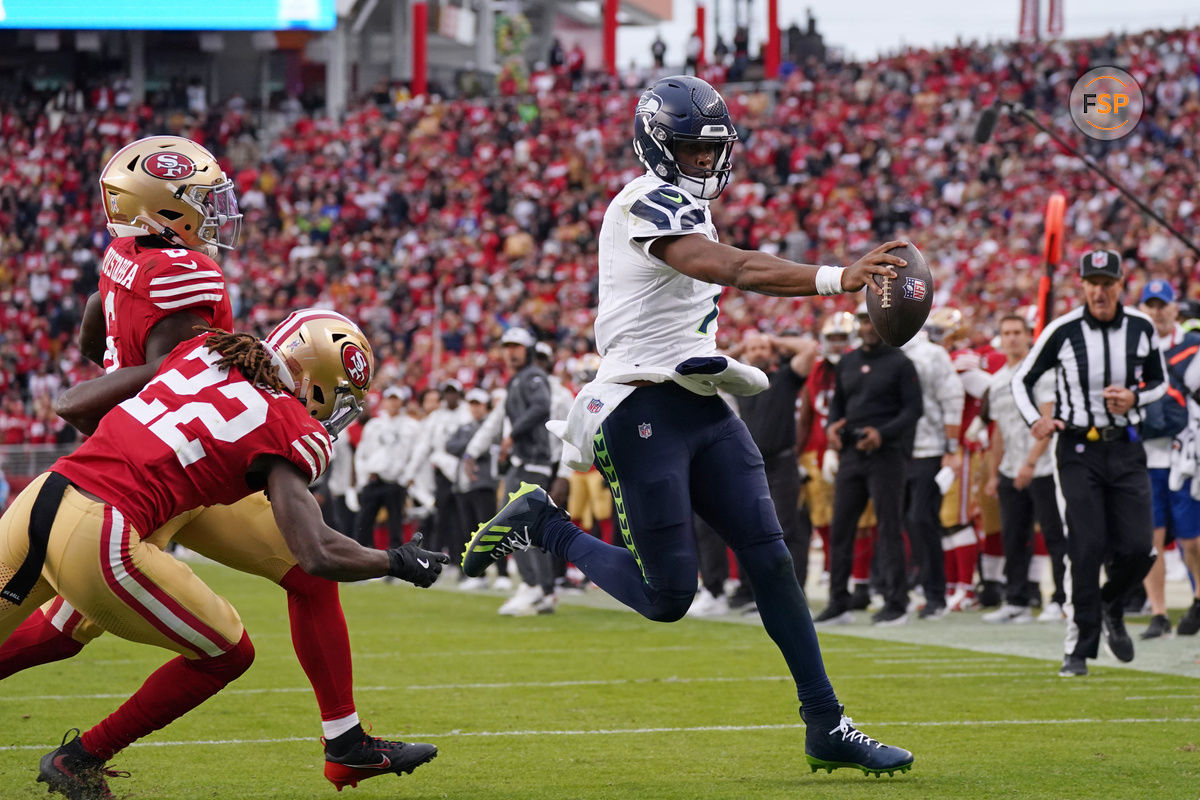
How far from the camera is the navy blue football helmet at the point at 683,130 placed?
4.82 m

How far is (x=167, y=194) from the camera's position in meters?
4.81

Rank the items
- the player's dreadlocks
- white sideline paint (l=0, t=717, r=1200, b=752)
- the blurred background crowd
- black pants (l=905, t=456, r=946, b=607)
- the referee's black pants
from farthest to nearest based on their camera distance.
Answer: the blurred background crowd → black pants (l=905, t=456, r=946, b=607) → the referee's black pants → white sideline paint (l=0, t=717, r=1200, b=752) → the player's dreadlocks

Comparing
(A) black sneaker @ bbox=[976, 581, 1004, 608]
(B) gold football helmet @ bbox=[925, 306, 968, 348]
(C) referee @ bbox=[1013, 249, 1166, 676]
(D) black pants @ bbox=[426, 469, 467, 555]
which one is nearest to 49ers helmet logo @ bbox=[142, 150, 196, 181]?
(C) referee @ bbox=[1013, 249, 1166, 676]

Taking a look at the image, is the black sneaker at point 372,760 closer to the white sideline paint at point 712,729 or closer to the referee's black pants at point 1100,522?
the white sideline paint at point 712,729

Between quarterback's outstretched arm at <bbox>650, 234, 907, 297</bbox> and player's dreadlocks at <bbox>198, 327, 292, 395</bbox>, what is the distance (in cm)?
113

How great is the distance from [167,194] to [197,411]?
0.94 meters

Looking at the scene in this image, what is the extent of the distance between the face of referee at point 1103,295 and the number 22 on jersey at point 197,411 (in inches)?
179

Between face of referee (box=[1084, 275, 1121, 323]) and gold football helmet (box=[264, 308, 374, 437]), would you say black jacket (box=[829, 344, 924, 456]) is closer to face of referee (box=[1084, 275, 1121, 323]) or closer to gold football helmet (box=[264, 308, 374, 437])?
face of referee (box=[1084, 275, 1121, 323])

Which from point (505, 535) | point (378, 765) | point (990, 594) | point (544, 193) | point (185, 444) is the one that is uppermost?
point (544, 193)

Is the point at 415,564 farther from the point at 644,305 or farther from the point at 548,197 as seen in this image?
the point at 548,197

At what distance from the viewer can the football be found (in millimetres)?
3990

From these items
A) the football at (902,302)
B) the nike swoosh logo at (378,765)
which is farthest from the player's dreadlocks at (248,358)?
the football at (902,302)

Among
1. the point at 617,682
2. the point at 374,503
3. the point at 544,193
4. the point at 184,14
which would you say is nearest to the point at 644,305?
the point at 617,682

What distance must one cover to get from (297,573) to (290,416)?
25.8 inches
